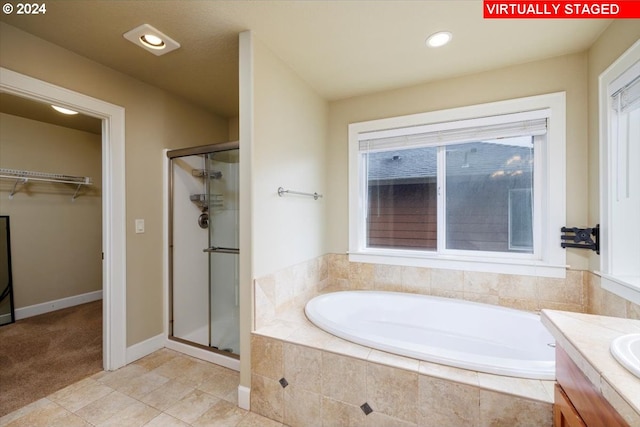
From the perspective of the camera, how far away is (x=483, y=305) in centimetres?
207

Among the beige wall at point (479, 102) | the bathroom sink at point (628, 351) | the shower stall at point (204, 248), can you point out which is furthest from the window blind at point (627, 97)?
the shower stall at point (204, 248)

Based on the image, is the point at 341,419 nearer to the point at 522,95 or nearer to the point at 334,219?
the point at 334,219

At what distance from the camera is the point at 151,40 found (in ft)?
5.79

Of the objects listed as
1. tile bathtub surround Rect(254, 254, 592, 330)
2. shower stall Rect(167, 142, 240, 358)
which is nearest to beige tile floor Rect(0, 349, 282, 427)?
shower stall Rect(167, 142, 240, 358)

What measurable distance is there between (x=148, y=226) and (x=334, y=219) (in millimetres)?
1689

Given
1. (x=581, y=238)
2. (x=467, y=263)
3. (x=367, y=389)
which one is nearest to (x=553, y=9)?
(x=581, y=238)

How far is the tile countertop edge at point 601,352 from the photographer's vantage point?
638mm

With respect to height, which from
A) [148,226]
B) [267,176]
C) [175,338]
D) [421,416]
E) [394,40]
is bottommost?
[175,338]

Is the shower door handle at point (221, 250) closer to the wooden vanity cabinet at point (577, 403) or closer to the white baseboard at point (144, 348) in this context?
the white baseboard at point (144, 348)

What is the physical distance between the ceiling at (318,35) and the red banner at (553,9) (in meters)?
0.05

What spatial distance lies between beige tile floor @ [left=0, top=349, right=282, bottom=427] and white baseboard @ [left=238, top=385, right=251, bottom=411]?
0.04 m

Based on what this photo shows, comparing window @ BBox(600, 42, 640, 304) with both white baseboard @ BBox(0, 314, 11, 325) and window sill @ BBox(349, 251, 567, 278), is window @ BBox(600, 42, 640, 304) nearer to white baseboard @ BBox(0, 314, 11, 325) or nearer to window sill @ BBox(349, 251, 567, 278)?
window sill @ BBox(349, 251, 567, 278)

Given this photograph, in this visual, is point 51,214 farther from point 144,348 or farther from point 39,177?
point 144,348

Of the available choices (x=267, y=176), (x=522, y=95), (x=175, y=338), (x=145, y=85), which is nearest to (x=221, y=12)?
(x=267, y=176)
